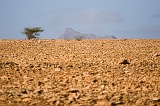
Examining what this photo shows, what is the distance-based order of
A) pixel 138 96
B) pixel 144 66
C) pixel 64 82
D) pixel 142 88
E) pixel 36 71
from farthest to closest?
1. pixel 144 66
2. pixel 36 71
3. pixel 64 82
4. pixel 142 88
5. pixel 138 96

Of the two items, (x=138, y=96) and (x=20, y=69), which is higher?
(x=20, y=69)

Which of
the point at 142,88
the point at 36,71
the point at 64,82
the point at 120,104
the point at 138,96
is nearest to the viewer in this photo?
the point at 120,104

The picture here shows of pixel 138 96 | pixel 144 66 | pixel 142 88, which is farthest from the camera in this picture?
pixel 144 66

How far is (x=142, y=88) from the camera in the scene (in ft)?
20.1

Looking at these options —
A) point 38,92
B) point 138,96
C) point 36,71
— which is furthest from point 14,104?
point 36,71

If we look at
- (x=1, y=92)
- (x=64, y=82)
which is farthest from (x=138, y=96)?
(x=1, y=92)

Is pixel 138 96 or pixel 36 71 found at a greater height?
pixel 36 71

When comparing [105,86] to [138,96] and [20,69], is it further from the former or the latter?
[20,69]

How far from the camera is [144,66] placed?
8875 mm

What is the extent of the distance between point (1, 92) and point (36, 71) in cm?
214

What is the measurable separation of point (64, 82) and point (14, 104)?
5.55ft

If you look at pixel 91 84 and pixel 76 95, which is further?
pixel 91 84

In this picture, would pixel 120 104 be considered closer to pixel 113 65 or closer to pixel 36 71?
pixel 36 71

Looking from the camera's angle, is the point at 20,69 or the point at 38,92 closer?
the point at 38,92
